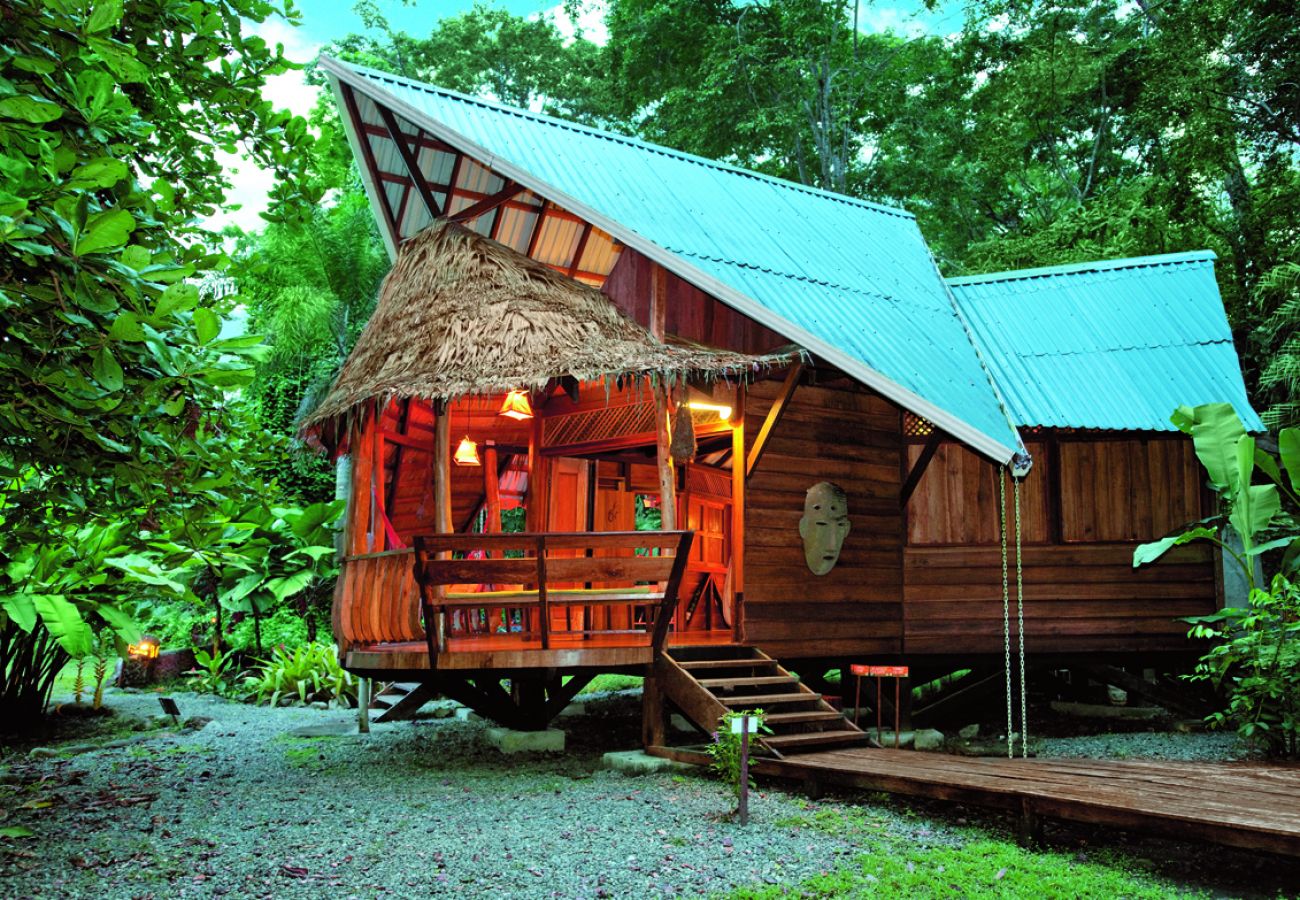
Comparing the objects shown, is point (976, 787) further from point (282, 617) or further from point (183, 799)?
point (282, 617)

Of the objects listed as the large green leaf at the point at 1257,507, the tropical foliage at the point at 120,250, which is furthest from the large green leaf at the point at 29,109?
the large green leaf at the point at 1257,507

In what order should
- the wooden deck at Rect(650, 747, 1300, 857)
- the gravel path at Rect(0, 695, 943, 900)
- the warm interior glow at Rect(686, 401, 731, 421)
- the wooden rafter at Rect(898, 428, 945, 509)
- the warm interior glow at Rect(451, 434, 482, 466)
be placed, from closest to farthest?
the wooden deck at Rect(650, 747, 1300, 857) → the gravel path at Rect(0, 695, 943, 900) → the warm interior glow at Rect(686, 401, 731, 421) → the wooden rafter at Rect(898, 428, 945, 509) → the warm interior glow at Rect(451, 434, 482, 466)

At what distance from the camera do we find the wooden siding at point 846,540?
956cm

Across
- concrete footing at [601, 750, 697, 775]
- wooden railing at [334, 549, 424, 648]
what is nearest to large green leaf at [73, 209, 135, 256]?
wooden railing at [334, 549, 424, 648]

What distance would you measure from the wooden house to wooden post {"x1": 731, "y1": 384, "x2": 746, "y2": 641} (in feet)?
0.09

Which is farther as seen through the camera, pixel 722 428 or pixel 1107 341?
pixel 1107 341

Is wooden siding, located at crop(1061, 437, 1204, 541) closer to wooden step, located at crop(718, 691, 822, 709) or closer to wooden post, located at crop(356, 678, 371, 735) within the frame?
wooden step, located at crop(718, 691, 822, 709)

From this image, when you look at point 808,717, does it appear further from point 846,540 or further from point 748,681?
point 846,540

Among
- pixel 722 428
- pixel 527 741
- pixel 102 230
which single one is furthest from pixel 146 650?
pixel 102 230

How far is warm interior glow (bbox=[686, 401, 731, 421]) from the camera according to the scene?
389 inches

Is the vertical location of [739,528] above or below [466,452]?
below

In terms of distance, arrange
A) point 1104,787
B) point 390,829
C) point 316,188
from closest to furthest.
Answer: point 316,188 → point 1104,787 → point 390,829

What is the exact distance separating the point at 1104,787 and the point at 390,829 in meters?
4.07

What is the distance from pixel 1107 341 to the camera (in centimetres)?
1157
